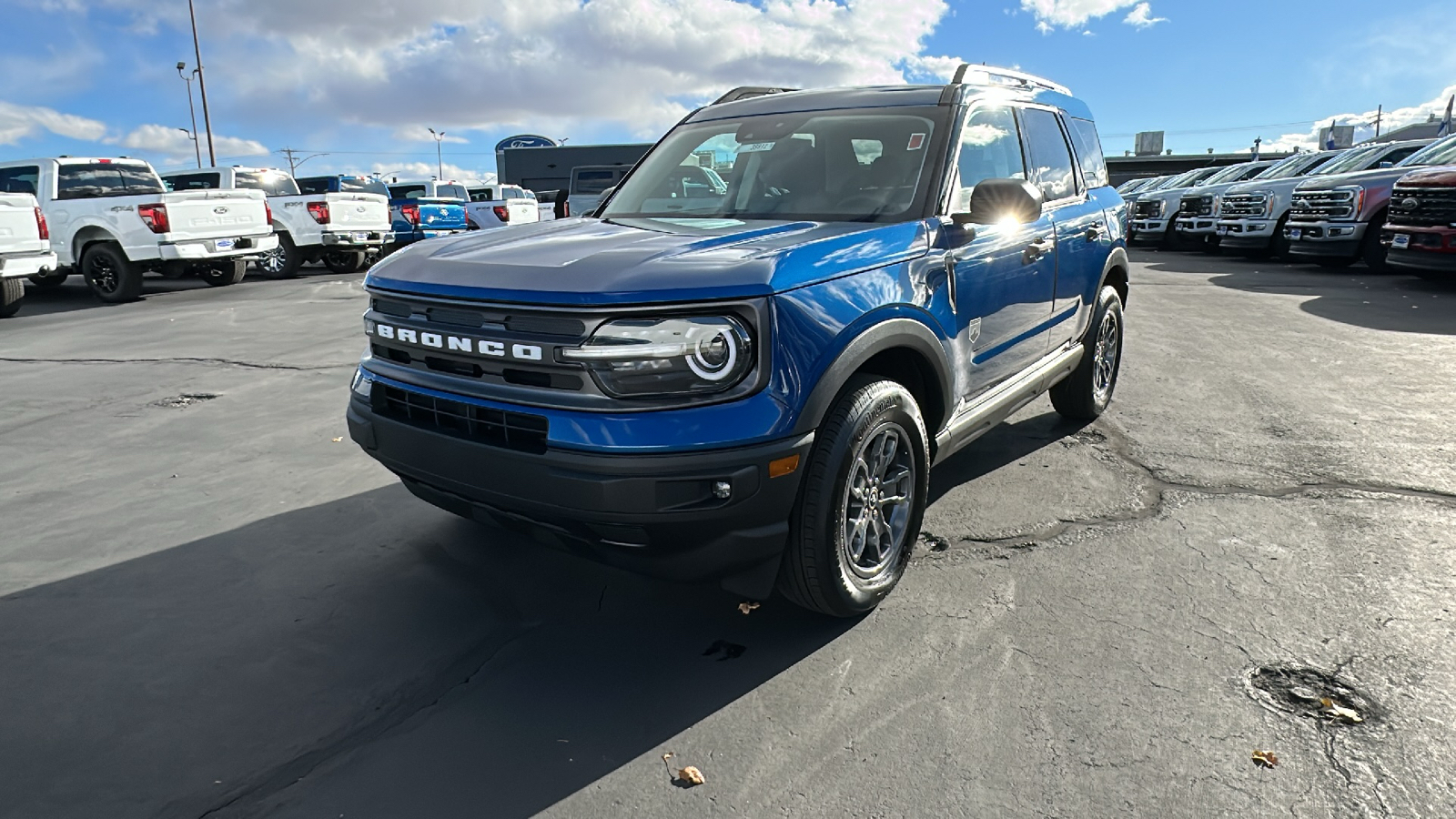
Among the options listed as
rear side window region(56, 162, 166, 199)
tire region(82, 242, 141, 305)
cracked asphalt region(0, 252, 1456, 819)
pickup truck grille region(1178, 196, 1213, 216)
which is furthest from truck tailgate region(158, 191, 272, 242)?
pickup truck grille region(1178, 196, 1213, 216)

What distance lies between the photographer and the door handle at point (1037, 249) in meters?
4.11

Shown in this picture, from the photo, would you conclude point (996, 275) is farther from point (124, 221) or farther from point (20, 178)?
point (20, 178)

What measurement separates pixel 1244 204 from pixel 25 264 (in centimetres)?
1876

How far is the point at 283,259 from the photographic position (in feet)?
53.9

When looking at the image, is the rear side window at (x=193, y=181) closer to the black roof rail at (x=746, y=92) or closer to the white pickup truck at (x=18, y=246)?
the white pickup truck at (x=18, y=246)

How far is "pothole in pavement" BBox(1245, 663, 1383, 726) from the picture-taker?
8.66 ft

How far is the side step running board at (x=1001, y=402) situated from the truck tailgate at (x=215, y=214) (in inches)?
466

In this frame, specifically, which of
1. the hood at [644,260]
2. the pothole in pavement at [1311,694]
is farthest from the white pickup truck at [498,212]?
the pothole in pavement at [1311,694]

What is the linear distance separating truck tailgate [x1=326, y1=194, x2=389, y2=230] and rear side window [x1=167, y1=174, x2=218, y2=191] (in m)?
1.96

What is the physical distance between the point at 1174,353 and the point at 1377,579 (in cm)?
477

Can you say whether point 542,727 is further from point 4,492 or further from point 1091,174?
point 1091,174

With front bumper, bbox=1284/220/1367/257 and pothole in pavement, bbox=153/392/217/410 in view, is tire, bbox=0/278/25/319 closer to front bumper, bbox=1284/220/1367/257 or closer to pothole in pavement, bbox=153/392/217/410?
pothole in pavement, bbox=153/392/217/410

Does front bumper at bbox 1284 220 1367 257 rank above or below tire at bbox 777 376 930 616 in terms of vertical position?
above

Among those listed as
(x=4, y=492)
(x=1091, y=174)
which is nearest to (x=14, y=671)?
(x=4, y=492)
